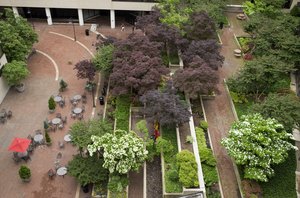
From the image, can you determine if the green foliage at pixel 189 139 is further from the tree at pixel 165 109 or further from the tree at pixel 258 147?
the tree at pixel 258 147

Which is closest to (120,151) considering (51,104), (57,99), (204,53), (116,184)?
(116,184)

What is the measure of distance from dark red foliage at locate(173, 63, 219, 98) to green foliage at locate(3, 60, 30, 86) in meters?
16.2

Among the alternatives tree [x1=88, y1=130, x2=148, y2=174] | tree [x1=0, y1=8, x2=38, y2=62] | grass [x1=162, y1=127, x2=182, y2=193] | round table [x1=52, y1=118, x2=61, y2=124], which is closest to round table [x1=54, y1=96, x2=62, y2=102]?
round table [x1=52, y1=118, x2=61, y2=124]

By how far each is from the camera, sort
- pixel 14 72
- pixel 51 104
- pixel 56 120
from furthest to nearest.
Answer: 1. pixel 14 72
2. pixel 51 104
3. pixel 56 120

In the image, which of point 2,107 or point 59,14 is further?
point 59,14

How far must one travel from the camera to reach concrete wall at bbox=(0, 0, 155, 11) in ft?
147

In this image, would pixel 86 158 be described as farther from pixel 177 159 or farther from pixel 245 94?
pixel 245 94

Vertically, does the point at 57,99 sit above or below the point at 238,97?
above

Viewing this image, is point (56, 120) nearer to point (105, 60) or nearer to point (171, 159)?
point (105, 60)

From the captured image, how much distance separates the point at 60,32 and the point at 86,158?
83.6 feet

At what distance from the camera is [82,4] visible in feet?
148

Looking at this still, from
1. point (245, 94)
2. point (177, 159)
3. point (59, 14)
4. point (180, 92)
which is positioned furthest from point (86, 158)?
point (59, 14)

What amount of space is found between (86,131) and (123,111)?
19.8 feet

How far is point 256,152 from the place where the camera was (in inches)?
922
